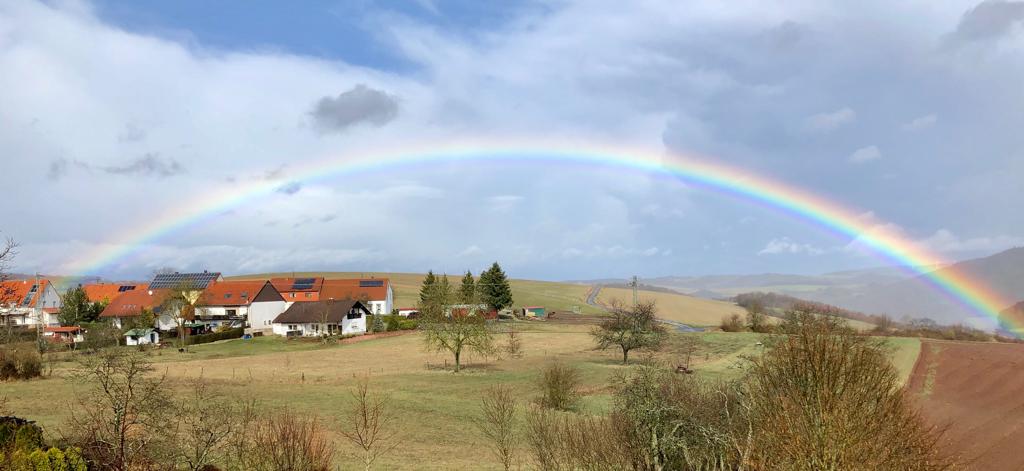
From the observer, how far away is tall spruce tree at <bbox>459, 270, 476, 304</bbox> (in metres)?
91.0

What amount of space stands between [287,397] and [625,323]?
37604 millimetres

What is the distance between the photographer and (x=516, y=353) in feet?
223

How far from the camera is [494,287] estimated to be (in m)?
116

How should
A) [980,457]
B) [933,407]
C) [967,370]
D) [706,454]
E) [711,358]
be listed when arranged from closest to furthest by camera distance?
[706,454] → [980,457] → [933,407] → [967,370] → [711,358]

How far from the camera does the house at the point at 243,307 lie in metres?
112

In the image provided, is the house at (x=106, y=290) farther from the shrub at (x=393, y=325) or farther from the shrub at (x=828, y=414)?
the shrub at (x=828, y=414)

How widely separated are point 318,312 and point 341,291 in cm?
2703

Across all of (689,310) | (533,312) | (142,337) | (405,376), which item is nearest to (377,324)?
(142,337)

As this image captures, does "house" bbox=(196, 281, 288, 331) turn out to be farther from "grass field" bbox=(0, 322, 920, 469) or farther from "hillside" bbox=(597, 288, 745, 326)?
"hillside" bbox=(597, 288, 745, 326)

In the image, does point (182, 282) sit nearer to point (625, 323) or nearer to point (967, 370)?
point (625, 323)

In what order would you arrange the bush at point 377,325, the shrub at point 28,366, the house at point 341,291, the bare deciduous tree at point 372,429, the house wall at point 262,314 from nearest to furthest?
1. the bare deciduous tree at point 372,429
2. the shrub at point 28,366
3. the bush at point 377,325
4. the house wall at point 262,314
5. the house at point 341,291

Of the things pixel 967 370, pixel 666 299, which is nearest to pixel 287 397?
pixel 967 370

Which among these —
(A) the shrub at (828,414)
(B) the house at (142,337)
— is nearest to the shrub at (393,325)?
(B) the house at (142,337)

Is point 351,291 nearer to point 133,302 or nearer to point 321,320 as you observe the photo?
point 321,320
